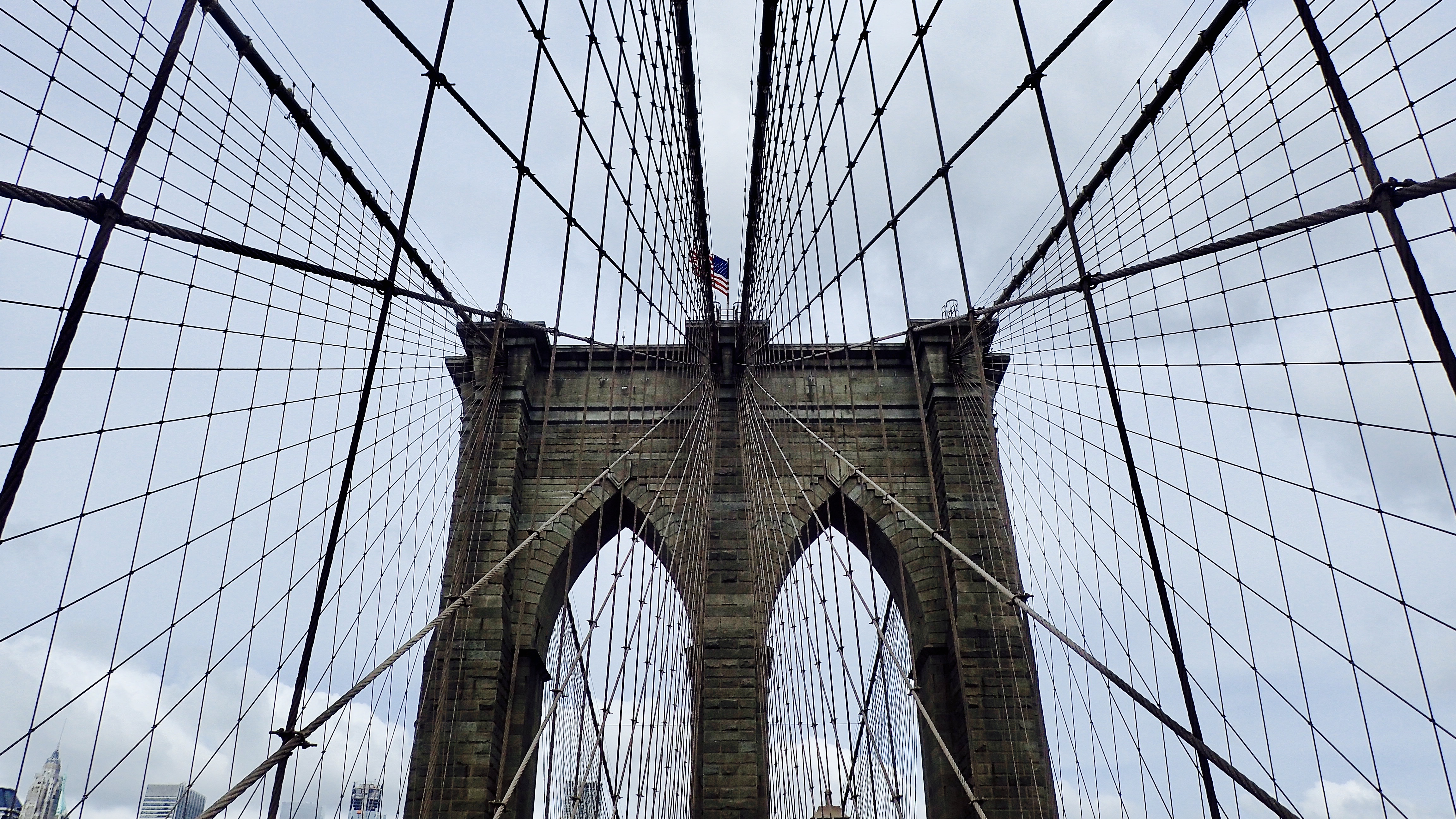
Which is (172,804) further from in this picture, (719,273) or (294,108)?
(294,108)

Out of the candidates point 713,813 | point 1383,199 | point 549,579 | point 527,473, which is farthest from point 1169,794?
point 527,473

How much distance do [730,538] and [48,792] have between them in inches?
1753

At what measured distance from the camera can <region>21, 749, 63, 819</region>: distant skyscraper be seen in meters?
29.2

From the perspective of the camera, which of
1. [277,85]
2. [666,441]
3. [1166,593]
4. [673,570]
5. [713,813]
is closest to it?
[1166,593]

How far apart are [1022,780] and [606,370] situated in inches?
337

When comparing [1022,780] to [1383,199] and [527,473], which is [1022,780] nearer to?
[527,473]

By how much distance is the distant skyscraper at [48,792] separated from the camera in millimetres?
29203

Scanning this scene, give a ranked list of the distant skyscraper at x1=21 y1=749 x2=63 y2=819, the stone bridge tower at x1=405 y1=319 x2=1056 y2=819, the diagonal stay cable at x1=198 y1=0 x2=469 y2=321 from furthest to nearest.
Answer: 1. the distant skyscraper at x1=21 y1=749 x2=63 y2=819
2. the stone bridge tower at x1=405 y1=319 x2=1056 y2=819
3. the diagonal stay cable at x1=198 y1=0 x2=469 y2=321

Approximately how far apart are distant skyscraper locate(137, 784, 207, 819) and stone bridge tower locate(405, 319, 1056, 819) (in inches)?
144

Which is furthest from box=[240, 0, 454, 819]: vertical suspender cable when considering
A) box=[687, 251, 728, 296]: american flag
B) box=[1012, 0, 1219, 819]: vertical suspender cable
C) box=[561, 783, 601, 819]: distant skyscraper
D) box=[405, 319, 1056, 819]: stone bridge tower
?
box=[687, 251, 728, 296]: american flag

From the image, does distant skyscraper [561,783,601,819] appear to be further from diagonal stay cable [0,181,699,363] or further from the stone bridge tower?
diagonal stay cable [0,181,699,363]

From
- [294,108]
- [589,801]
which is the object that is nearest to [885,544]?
[589,801]

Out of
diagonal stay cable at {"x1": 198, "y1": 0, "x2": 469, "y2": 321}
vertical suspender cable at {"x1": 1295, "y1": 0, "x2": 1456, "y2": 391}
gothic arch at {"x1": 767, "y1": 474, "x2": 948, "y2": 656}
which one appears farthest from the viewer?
gothic arch at {"x1": 767, "y1": 474, "x2": 948, "y2": 656}

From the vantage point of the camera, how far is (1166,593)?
316 centimetres
